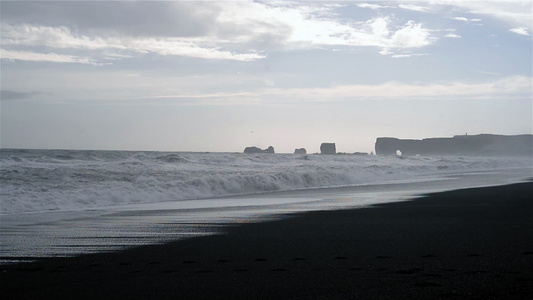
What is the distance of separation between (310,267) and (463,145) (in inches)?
4993

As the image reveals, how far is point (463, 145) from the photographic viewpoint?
414 ft

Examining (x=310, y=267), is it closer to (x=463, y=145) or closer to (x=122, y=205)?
(x=122, y=205)

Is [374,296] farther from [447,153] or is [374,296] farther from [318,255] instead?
[447,153]

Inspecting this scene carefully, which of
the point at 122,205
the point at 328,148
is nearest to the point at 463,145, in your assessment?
the point at 328,148

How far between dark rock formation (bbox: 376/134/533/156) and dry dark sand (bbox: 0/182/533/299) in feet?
381

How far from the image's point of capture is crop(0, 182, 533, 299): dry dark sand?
527cm

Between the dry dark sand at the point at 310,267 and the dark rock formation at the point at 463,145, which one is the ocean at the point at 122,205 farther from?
the dark rock formation at the point at 463,145

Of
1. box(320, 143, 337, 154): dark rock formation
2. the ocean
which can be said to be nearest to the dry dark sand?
the ocean

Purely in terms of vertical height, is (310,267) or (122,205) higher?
(122,205)

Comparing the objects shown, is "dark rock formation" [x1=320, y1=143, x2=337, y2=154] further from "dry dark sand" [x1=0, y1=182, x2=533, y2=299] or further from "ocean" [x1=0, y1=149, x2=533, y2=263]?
"dry dark sand" [x1=0, y1=182, x2=533, y2=299]

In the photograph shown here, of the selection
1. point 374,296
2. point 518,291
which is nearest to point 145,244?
point 374,296

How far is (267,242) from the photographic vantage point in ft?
27.8

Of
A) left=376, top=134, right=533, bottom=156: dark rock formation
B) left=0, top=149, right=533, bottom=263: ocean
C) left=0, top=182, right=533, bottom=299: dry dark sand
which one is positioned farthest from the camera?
left=376, top=134, right=533, bottom=156: dark rock formation

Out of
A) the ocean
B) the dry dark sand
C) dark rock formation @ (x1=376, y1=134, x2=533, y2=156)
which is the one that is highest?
dark rock formation @ (x1=376, y1=134, x2=533, y2=156)
